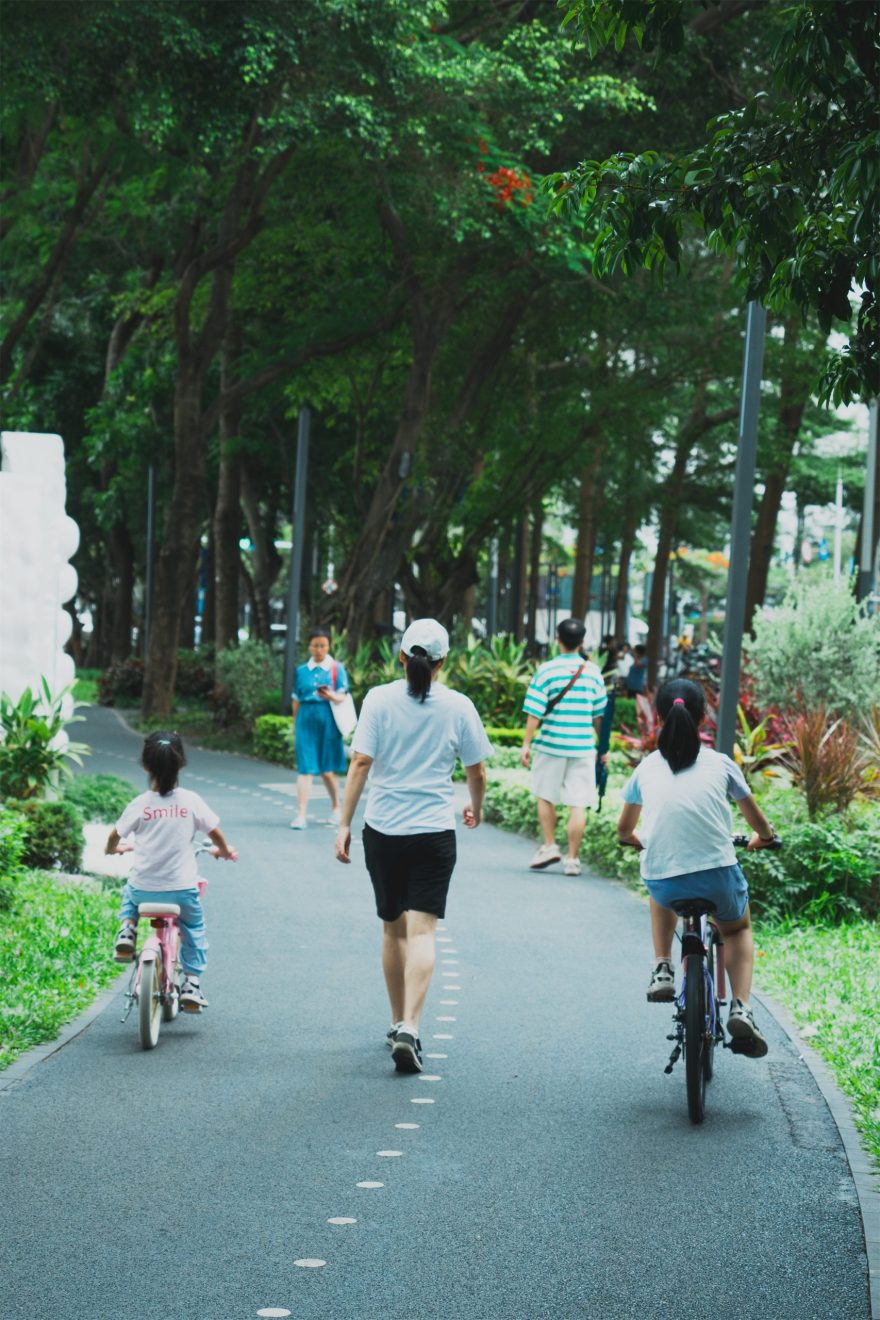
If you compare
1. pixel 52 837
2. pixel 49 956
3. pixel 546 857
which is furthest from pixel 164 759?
pixel 546 857

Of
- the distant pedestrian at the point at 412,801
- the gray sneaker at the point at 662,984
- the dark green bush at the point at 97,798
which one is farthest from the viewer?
the dark green bush at the point at 97,798

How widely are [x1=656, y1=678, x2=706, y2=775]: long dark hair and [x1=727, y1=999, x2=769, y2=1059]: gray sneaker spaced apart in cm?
95

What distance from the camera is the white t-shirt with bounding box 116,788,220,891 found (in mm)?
8047

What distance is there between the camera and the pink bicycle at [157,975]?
7590mm

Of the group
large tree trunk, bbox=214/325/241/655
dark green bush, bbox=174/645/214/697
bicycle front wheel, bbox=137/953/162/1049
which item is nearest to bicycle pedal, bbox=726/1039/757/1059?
bicycle front wheel, bbox=137/953/162/1049

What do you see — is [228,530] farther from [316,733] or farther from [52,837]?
[52,837]

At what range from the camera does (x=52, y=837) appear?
483 inches

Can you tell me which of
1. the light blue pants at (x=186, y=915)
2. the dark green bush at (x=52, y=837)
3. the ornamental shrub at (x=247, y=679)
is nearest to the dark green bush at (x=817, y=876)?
the light blue pants at (x=186, y=915)

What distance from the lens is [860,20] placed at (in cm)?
481

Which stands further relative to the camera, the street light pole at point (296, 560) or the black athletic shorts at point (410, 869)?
the street light pole at point (296, 560)

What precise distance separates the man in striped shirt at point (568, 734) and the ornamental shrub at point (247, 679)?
1451 centimetres

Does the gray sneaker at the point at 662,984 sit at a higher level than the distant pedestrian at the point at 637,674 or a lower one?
lower

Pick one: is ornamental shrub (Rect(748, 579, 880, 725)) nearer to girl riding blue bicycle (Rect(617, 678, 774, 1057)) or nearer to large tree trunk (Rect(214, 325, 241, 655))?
girl riding blue bicycle (Rect(617, 678, 774, 1057))

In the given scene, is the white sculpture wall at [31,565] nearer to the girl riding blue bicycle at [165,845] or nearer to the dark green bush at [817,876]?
the dark green bush at [817,876]
